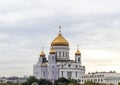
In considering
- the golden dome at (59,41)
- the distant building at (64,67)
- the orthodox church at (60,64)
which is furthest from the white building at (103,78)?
the golden dome at (59,41)

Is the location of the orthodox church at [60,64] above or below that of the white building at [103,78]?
above

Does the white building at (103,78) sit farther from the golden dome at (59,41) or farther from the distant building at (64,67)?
the golden dome at (59,41)

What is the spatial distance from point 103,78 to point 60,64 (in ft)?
31.7

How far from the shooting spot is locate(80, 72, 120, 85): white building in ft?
401

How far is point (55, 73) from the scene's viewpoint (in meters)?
123

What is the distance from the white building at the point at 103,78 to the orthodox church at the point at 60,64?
1294 millimetres

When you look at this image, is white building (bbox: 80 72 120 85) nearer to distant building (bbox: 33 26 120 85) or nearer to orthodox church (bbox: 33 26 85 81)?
distant building (bbox: 33 26 120 85)

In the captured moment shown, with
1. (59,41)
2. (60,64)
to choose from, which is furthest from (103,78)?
(59,41)

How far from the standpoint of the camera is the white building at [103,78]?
12212 cm

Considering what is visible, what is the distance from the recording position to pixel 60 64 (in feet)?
398

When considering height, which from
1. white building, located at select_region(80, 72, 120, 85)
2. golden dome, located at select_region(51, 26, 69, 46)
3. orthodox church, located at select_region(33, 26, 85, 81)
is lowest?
white building, located at select_region(80, 72, 120, 85)

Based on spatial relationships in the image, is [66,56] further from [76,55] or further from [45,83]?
[45,83]

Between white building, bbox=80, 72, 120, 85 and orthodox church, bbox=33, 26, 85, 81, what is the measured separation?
1.29 metres

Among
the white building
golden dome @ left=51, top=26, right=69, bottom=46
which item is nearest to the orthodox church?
golden dome @ left=51, top=26, right=69, bottom=46
